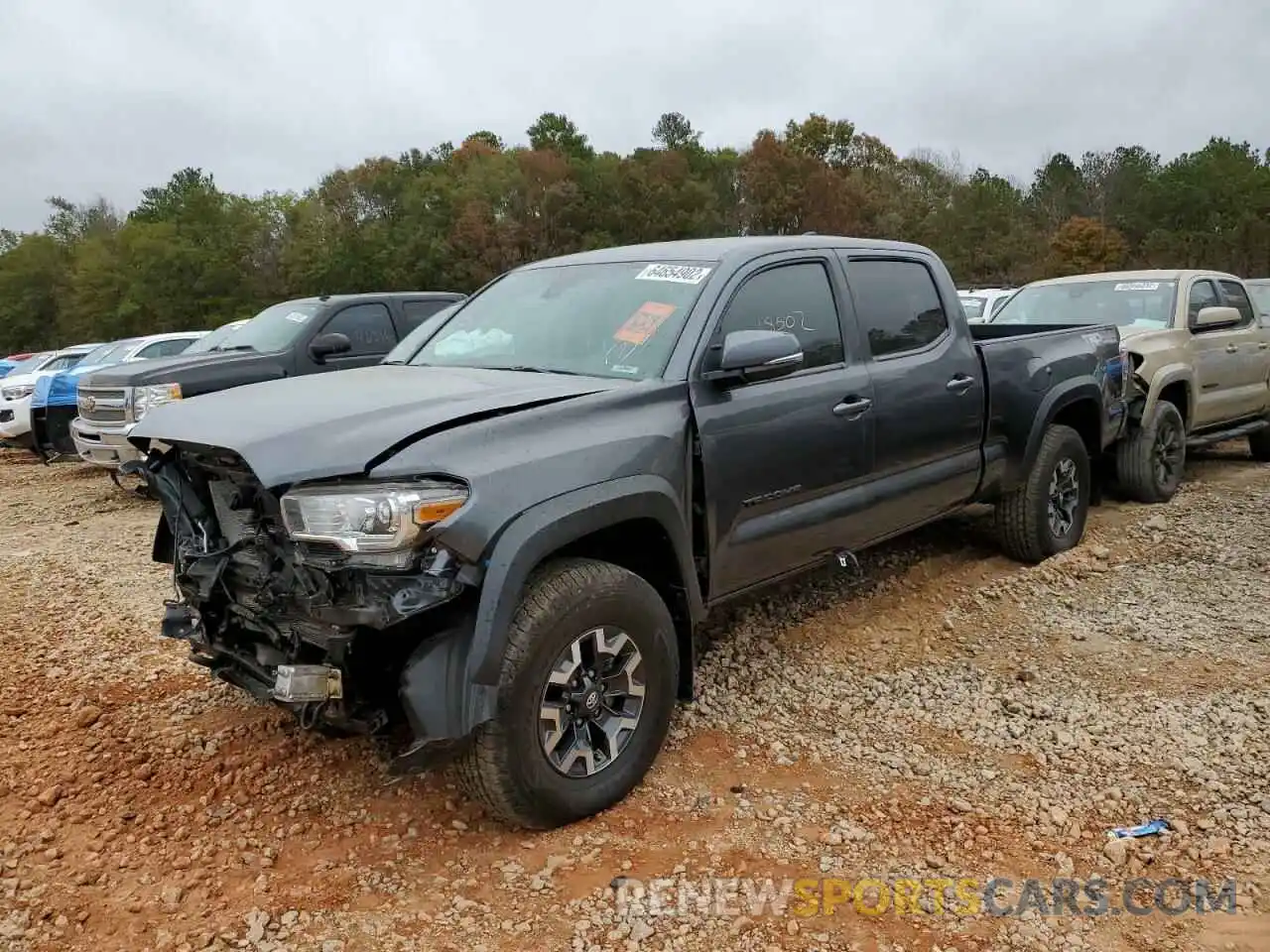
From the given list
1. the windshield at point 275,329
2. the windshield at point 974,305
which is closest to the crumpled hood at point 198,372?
the windshield at point 275,329

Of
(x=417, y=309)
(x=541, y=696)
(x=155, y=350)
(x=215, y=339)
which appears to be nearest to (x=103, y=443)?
(x=215, y=339)

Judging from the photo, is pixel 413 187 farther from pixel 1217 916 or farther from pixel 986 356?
pixel 1217 916

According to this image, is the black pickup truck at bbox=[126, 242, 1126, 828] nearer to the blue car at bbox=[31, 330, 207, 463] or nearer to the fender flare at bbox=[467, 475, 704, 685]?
the fender flare at bbox=[467, 475, 704, 685]

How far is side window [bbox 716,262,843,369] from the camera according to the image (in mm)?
3918

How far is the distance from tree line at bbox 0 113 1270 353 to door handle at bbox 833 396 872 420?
3342 centimetres

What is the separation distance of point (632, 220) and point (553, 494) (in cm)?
→ 3698

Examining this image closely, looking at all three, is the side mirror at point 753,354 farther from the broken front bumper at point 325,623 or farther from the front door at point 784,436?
the broken front bumper at point 325,623

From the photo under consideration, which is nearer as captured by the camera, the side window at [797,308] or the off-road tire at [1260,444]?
the side window at [797,308]

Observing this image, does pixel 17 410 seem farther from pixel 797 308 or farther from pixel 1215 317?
pixel 1215 317

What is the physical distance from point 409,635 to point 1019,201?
47.0m

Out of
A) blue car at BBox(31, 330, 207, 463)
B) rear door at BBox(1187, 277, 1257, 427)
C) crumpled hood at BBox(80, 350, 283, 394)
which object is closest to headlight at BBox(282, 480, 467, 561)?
crumpled hood at BBox(80, 350, 283, 394)

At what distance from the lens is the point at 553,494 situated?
2936 mm

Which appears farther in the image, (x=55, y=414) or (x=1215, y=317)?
(x=55, y=414)

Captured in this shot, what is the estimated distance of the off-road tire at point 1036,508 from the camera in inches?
219
